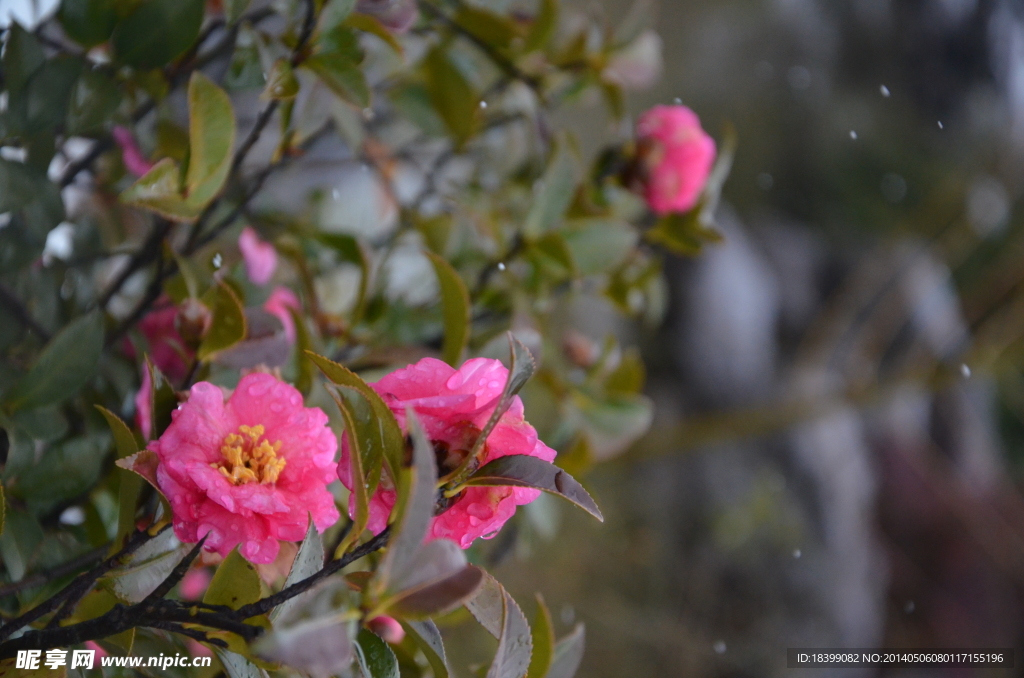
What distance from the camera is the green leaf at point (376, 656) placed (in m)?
0.18

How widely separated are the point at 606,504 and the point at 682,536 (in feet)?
0.46

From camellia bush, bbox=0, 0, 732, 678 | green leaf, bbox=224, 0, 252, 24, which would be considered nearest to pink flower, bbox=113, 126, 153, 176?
camellia bush, bbox=0, 0, 732, 678

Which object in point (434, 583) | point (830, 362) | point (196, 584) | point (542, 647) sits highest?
point (434, 583)

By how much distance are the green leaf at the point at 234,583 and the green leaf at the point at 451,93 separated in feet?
1.06

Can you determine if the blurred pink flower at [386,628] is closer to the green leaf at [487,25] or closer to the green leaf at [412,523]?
the green leaf at [412,523]

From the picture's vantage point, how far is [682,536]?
1047 mm

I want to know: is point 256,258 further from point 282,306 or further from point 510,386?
point 510,386

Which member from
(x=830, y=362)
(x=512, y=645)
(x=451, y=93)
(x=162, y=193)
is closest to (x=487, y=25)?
(x=451, y=93)

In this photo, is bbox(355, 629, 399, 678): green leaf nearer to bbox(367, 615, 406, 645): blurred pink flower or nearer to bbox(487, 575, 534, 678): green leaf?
bbox(487, 575, 534, 678): green leaf

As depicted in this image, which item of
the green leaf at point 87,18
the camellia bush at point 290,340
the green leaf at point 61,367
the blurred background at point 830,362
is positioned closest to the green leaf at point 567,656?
the camellia bush at point 290,340

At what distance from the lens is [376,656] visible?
185mm

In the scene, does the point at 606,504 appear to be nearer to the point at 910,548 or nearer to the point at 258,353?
the point at 910,548

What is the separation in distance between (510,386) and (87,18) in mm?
248

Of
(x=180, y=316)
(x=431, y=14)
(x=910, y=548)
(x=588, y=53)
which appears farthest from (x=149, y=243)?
(x=910, y=548)
